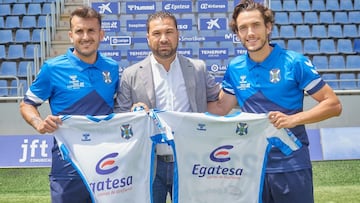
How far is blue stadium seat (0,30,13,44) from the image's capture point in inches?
497

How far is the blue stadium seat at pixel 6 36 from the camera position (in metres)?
12.6

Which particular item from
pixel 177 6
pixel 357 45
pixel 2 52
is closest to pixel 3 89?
pixel 2 52

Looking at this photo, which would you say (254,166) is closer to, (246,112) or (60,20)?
(246,112)

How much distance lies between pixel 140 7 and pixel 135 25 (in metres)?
0.39

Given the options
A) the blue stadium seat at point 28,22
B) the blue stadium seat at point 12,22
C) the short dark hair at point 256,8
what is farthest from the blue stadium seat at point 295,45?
the short dark hair at point 256,8

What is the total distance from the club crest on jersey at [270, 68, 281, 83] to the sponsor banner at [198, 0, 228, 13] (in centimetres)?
848

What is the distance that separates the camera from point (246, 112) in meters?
3.78

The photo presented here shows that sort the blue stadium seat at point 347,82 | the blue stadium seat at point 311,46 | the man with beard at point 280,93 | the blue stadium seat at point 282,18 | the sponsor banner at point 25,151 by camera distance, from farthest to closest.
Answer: the blue stadium seat at point 282,18 → the blue stadium seat at point 311,46 → the blue stadium seat at point 347,82 → the sponsor banner at point 25,151 → the man with beard at point 280,93

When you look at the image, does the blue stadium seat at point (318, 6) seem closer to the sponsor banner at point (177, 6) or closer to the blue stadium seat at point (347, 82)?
the blue stadium seat at point (347, 82)

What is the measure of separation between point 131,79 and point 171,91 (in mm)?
266

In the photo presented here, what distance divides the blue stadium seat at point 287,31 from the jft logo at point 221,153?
9204mm

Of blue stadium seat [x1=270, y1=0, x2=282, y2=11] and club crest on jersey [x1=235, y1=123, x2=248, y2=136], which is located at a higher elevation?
blue stadium seat [x1=270, y1=0, x2=282, y2=11]

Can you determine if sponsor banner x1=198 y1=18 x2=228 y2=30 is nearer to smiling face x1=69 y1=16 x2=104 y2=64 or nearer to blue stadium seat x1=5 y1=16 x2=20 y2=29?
blue stadium seat x1=5 y1=16 x2=20 y2=29

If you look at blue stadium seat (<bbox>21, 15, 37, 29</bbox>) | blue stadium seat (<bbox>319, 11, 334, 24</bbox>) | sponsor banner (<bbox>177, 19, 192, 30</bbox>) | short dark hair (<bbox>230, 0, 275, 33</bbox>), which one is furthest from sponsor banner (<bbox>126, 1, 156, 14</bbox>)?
short dark hair (<bbox>230, 0, 275, 33</bbox>)
